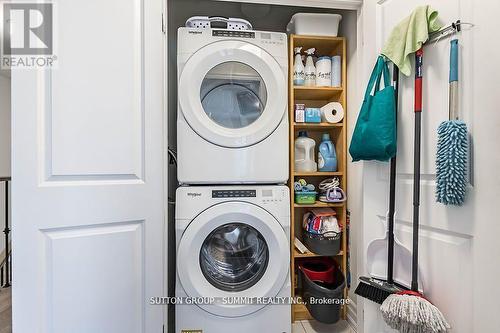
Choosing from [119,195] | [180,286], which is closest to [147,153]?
[119,195]

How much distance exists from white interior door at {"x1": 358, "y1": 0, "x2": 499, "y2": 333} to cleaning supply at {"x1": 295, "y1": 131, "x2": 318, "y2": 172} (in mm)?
486

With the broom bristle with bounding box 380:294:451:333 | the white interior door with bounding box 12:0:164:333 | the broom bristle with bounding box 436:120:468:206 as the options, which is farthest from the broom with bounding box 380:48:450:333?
the white interior door with bounding box 12:0:164:333

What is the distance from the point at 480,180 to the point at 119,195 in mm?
1242

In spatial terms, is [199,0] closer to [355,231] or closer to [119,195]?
[119,195]

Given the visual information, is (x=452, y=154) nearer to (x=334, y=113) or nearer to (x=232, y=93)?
(x=334, y=113)

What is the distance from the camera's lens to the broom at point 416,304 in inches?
32.7

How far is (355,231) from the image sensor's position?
1557mm

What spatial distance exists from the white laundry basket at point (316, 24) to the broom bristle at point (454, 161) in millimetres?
1070

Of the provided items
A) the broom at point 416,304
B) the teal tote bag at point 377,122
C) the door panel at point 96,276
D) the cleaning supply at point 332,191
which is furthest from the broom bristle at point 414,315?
the door panel at point 96,276

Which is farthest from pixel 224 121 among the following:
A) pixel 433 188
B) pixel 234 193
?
pixel 433 188

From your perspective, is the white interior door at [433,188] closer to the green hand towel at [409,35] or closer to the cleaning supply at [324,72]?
the green hand towel at [409,35]

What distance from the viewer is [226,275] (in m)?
1.42

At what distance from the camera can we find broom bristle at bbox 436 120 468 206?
771 mm

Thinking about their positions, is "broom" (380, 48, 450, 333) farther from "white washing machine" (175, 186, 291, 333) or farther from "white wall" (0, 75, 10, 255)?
"white wall" (0, 75, 10, 255)
